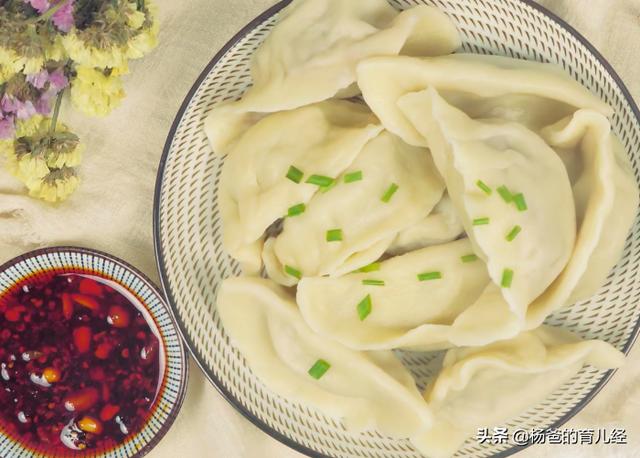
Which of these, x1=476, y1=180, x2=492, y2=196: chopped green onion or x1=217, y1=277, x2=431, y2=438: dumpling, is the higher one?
x1=476, y1=180, x2=492, y2=196: chopped green onion

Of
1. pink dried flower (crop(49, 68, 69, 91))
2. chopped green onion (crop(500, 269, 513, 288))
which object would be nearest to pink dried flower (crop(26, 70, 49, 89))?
pink dried flower (crop(49, 68, 69, 91))

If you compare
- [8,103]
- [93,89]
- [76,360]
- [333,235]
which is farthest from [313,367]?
[8,103]

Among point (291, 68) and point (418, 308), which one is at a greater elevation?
point (291, 68)

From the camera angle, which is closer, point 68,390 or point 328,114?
point 328,114

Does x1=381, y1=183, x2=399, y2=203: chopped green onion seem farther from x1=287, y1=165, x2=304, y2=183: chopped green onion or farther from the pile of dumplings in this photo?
x1=287, y1=165, x2=304, y2=183: chopped green onion

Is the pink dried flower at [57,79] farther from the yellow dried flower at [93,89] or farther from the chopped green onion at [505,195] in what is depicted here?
the chopped green onion at [505,195]

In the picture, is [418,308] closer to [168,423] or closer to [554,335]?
[554,335]

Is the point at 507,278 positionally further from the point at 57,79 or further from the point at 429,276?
the point at 57,79

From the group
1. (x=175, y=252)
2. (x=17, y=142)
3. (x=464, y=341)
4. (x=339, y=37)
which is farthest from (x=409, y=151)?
(x=17, y=142)
